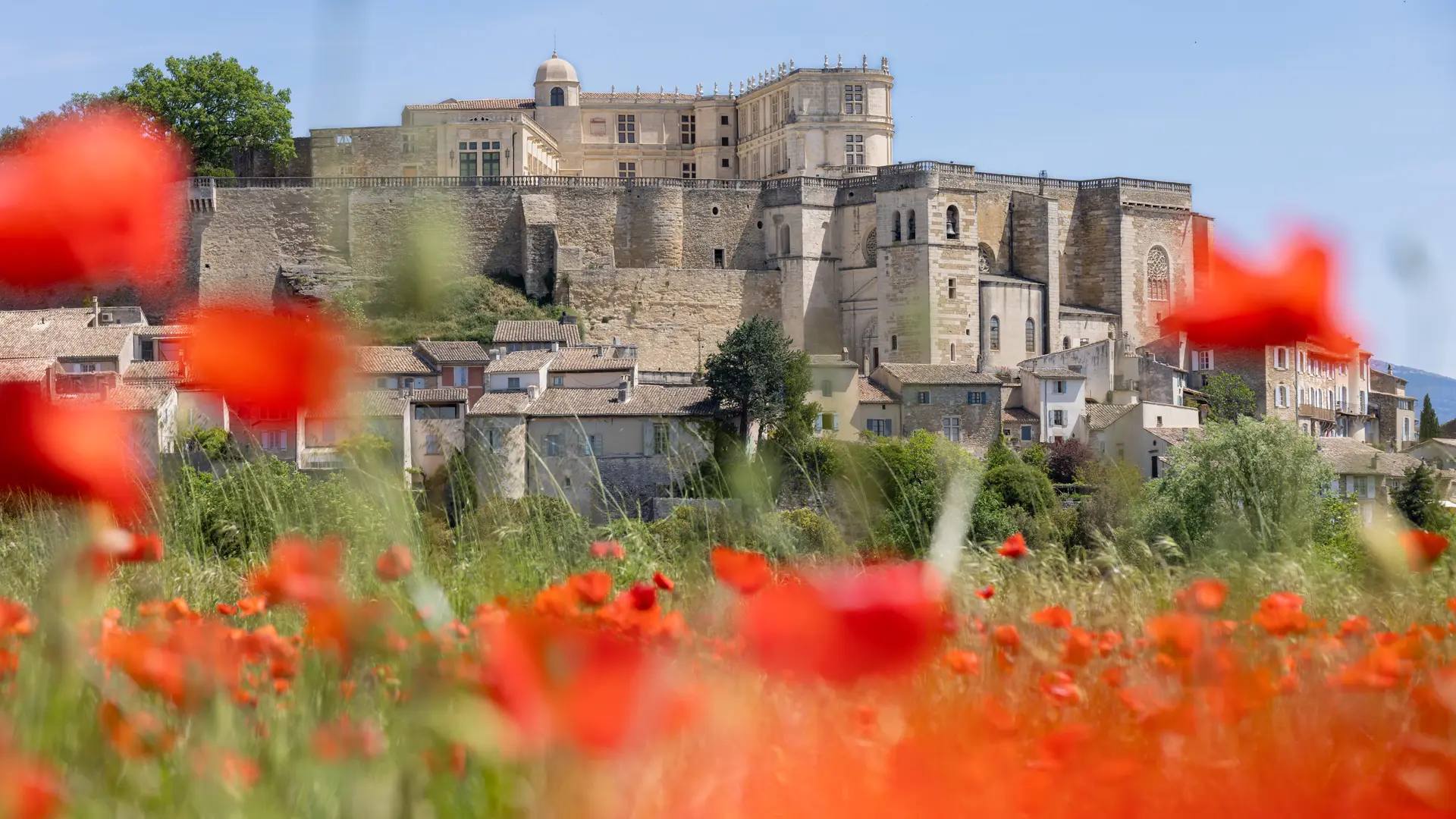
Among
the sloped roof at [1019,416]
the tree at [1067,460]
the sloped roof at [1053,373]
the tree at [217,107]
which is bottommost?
the tree at [1067,460]

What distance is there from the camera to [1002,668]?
2.86 metres

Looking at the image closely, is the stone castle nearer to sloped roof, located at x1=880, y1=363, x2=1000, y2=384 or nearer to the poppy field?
sloped roof, located at x1=880, y1=363, x2=1000, y2=384

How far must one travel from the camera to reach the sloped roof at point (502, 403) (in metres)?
35.4

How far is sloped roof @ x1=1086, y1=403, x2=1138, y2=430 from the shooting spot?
43669 millimetres

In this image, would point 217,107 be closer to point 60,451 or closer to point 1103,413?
point 1103,413

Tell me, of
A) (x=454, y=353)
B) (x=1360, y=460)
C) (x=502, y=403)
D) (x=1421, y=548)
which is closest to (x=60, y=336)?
(x=454, y=353)

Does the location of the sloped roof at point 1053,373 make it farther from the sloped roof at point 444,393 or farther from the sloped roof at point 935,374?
the sloped roof at point 444,393

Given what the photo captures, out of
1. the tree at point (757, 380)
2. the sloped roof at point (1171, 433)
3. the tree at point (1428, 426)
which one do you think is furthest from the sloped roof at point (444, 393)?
the tree at point (1428, 426)

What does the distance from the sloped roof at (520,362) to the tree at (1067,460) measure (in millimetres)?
12618

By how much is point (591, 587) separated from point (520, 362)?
1442 inches

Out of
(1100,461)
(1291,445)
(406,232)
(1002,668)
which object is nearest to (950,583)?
(1002,668)

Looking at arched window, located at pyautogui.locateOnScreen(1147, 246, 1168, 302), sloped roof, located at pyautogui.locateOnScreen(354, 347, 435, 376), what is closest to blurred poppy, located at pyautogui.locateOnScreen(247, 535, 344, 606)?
sloped roof, located at pyautogui.locateOnScreen(354, 347, 435, 376)

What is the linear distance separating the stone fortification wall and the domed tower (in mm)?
12638

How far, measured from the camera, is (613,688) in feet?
5.24
